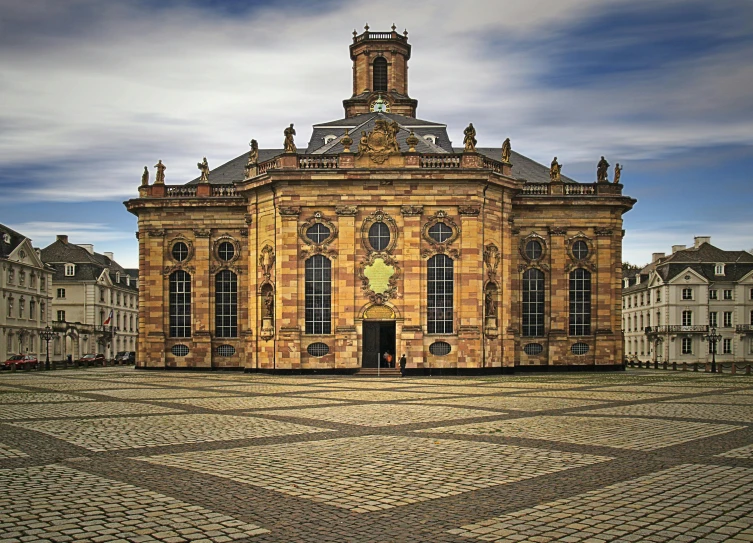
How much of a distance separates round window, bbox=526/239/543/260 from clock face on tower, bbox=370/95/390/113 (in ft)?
52.7

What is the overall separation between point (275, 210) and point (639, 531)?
41488mm

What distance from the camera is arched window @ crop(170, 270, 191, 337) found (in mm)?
55406

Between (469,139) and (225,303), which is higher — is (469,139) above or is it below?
above

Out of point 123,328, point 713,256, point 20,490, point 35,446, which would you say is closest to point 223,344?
point 35,446

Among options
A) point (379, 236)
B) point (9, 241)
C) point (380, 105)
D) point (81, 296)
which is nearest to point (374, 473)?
point (379, 236)

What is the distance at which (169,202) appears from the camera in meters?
54.9

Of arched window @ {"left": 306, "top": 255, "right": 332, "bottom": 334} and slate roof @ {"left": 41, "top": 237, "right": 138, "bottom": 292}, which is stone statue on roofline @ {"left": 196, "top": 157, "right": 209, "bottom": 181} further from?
slate roof @ {"left": 41, "top": 237, "right": 138, "bottom": 292}

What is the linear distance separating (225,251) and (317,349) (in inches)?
456

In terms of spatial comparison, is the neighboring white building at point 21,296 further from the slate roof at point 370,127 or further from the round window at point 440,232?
the round window at point 440,232

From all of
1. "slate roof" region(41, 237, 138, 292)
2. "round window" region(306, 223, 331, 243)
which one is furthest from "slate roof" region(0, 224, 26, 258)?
"round window" region(306, 223, 331, 243)

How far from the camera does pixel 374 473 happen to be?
1270 cm

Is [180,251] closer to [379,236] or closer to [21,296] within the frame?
[379,236]

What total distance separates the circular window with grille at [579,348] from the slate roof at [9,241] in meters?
49.3

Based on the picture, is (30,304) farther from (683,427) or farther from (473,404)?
(683,427)
